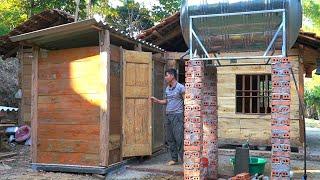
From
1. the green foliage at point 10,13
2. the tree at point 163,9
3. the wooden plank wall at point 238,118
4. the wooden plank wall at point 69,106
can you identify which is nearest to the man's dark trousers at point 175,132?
the wooden plank wall at point 69,106

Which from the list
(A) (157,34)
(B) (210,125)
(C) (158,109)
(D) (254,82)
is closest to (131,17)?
(A) (157,34)

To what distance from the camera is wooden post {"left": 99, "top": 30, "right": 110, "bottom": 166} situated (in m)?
7.12

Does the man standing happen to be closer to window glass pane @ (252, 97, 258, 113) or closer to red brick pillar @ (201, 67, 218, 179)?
red brick pillar @ (201, 67, 218, 179)

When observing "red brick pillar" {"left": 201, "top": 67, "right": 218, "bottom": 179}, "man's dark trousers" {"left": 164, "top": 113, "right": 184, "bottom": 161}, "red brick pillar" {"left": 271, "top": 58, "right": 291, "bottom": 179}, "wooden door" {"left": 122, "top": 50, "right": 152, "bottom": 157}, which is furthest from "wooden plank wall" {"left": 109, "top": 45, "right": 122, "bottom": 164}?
"red brick pillar" {"left": 271, "top": 58, "right": 291, "bottom": 179}

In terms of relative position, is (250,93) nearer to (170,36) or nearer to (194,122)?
(170,36)

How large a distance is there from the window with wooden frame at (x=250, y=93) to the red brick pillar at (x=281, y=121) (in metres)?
5.29

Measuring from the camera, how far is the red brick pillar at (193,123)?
5.92m

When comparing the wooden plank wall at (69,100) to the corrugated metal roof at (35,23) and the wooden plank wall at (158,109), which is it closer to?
the wooden plank wall at (158,109)

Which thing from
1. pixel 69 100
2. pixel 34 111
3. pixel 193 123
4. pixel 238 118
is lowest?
pixel 238 118

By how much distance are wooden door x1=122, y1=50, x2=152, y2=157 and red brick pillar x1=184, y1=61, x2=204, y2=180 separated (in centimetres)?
221

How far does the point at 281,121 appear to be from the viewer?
5379 millimetres

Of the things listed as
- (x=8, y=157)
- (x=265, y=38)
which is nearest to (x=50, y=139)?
(x=8, y=157)

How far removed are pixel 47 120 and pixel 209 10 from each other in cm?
406

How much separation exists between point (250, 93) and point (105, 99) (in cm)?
504
